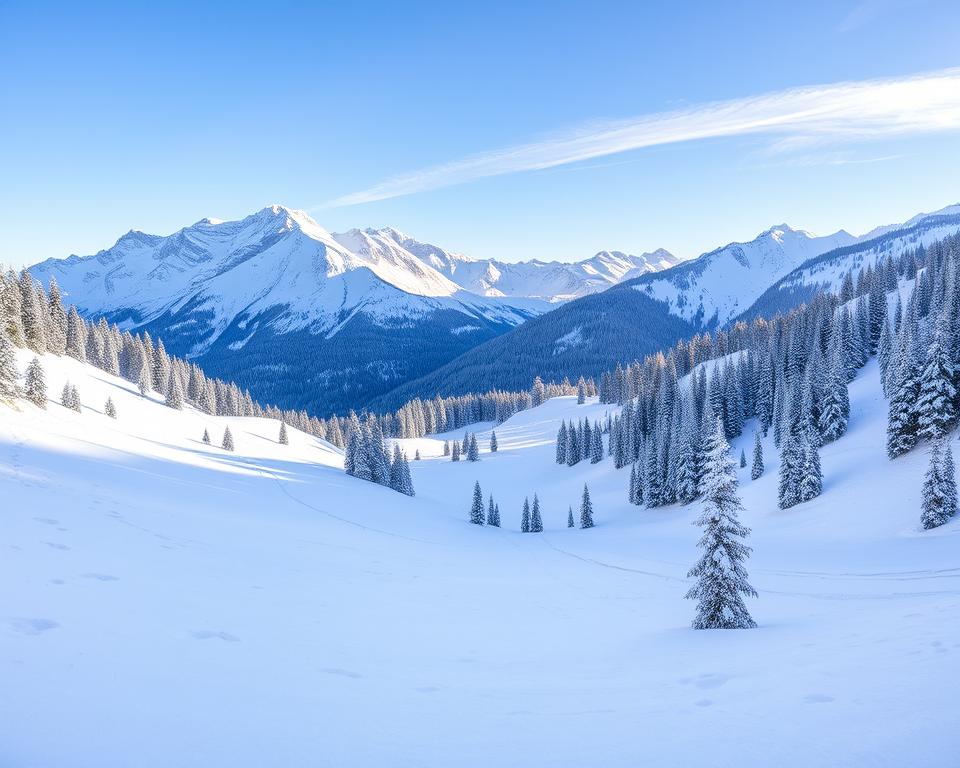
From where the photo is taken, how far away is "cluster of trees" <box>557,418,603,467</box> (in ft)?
298

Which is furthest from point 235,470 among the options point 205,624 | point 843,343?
point 843,343

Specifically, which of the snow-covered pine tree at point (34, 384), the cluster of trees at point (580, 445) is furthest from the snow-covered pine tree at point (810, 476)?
the snow-covered pine tree at point (34, 384)

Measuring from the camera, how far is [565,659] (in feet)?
37.6

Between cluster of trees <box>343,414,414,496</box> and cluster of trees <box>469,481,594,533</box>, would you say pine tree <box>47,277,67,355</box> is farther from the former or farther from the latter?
cluster of trees <box>469,481,594,533</box>

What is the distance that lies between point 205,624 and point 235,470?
36170 mm

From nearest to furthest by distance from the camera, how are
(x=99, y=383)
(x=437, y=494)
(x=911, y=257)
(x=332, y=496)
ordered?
(x=332, y=496), (x=99, y=383), (x=437, y=494), (x=911, y=257)

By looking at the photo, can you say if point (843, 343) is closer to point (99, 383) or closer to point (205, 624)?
point (205, 624)

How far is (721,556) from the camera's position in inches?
553

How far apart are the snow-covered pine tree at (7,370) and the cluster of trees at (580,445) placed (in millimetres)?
78323

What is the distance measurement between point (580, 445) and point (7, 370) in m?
82.1

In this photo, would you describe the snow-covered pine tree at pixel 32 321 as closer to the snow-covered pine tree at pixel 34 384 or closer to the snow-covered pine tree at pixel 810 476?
the snow-covered pine tree at pixel 34 384

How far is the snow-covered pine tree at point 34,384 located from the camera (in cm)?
3731

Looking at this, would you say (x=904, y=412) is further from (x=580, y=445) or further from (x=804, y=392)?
(x=580, y=445)

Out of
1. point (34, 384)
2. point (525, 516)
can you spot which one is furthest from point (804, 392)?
point (34, 384)
